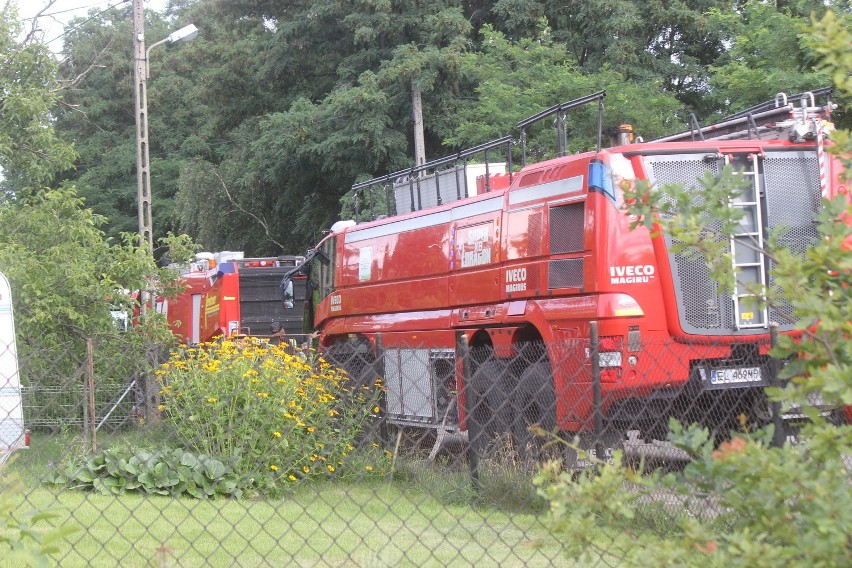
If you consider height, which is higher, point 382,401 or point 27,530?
point 27,530

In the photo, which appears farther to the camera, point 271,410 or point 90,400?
point 271,410

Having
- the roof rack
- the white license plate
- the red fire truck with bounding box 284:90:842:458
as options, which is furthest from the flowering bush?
the roof rack

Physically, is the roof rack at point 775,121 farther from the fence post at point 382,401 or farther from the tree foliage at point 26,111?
the tree foliage at point 26,111

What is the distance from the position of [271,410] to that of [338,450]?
0.99 meters

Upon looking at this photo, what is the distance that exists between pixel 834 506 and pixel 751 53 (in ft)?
69.0

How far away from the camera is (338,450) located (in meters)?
8.62

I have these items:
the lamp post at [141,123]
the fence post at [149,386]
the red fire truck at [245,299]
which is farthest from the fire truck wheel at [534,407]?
the red fire truck at [245,299]

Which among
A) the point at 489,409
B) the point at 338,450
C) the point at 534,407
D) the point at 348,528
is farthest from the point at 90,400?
the point at 534,407

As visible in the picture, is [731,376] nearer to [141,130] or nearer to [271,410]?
[271,410]

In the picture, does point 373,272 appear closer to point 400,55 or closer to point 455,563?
point 455,563

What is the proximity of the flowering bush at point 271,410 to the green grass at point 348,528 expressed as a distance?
19.3 inches

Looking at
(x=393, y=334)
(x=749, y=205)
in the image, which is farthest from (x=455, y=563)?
(x=393, y=334)

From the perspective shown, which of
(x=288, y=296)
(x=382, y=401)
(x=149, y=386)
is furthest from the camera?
(x=288, y=296)

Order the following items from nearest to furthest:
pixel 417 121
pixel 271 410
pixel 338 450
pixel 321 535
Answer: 1. pixel 321 535
2. pixel 271 410
3. pixel 338 450
4. pixel 417 121
